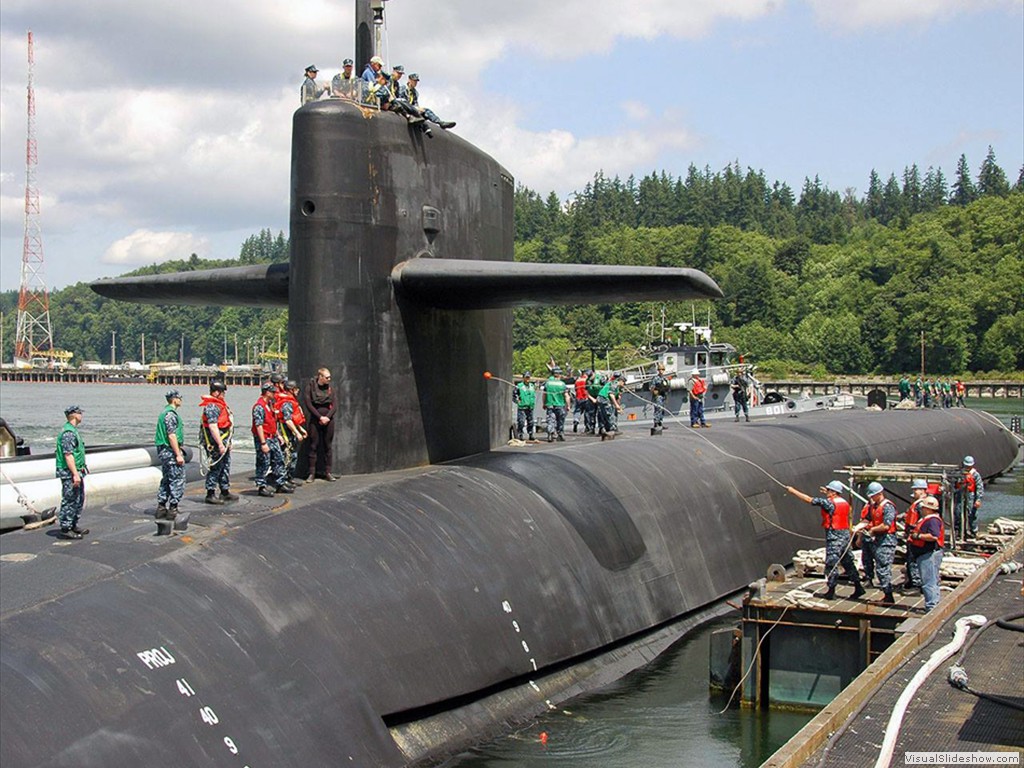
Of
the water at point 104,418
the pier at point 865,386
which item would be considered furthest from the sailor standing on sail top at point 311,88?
the pier at point 865,386

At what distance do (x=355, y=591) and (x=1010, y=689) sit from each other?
17.6 feet

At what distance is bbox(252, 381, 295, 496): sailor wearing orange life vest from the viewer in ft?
37.3

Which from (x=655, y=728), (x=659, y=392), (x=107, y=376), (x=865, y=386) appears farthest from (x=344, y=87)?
(x=107, y=376)

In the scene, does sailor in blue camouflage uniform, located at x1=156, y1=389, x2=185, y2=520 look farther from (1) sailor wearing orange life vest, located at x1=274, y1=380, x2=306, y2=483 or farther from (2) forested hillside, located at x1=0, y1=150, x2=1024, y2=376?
(2) forested hillside, located at x1=0, y1=150, x2=1024, y2=376

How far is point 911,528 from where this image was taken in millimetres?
13070

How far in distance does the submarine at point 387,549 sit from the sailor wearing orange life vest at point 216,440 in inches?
13.4

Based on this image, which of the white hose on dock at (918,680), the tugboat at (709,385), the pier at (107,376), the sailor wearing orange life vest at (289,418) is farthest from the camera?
the pier at (107,376)

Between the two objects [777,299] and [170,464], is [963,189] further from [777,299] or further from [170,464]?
[170,464]

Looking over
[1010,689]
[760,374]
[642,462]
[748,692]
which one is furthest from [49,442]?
[760,374]

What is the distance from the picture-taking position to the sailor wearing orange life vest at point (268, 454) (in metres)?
11.4

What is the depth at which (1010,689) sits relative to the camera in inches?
371

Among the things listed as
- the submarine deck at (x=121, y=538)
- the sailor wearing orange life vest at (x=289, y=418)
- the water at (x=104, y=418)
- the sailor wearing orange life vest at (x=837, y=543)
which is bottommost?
the water at (x=104, y=418)

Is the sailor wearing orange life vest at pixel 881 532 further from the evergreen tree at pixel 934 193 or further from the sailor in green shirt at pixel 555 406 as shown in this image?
the evergreen tree at pixel 934 193

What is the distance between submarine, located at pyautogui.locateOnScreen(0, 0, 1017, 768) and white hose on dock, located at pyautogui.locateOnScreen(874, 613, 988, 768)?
3.39m
